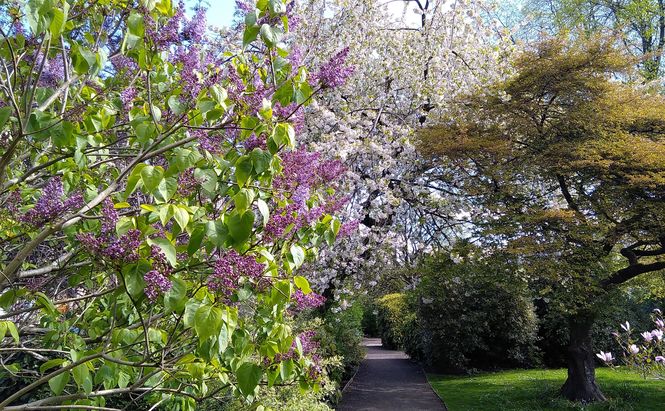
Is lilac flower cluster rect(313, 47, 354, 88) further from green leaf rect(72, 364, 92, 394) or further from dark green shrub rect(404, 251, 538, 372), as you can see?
dark green shrub rect(404, 251, 538, 372)

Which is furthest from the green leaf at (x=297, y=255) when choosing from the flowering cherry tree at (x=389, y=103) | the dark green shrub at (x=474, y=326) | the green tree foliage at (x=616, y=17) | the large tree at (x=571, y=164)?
the green tree foliage at (x=616, y=17)

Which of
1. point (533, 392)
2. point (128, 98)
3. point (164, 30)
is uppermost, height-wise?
point (164, 30)

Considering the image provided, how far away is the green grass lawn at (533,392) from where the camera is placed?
9.80 m

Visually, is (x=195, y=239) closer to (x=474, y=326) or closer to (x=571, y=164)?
(x=571, y=164)

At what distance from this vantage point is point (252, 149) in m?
1.96

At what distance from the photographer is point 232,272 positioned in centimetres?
182

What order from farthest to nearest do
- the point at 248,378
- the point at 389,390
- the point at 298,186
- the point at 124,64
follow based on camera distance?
the point at 389,390 < the point at 124,64 < the point at 298,186 < the point at 248,378

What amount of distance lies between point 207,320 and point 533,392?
11.2 meters

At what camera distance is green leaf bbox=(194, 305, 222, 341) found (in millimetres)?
1595

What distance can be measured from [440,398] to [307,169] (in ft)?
33.4

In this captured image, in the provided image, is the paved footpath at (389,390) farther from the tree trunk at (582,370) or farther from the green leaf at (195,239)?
the green leaf at (195,239)

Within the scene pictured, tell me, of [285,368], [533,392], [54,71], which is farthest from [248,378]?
[533,392]

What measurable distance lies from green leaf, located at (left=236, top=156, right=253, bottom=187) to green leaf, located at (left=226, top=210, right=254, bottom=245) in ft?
0.48

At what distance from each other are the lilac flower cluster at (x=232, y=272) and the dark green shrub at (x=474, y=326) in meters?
12.8
